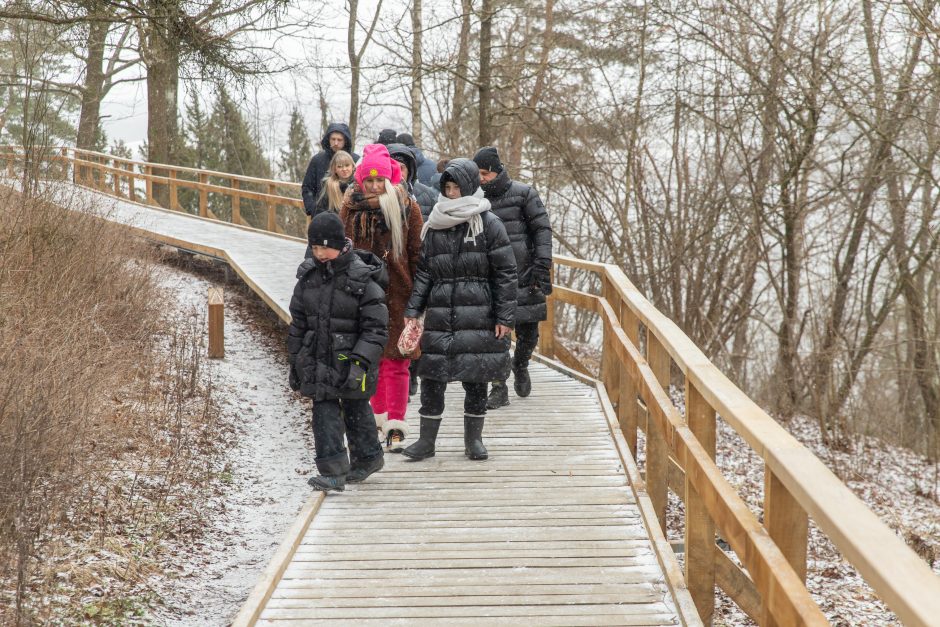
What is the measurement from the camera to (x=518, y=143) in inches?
840

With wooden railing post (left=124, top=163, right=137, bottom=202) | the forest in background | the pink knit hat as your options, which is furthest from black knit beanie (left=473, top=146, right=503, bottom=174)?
wooden railing post (left=124, top=163, right=137, bottom=202)

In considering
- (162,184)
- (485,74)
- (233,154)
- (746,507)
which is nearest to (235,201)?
(162,184)

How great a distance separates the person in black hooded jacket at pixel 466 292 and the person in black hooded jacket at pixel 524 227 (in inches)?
40.7

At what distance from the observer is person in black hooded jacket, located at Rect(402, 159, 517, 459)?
5.78 meters

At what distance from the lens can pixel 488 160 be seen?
6766 mm

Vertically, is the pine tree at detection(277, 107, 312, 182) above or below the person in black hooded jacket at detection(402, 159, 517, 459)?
above

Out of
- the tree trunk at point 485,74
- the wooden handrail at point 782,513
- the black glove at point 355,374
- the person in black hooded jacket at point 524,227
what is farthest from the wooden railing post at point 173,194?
the wooden handrail at point 782,513

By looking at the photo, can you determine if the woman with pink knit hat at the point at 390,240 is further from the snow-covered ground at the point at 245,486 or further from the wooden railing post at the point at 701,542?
the wooden railing post at the point at 701,542

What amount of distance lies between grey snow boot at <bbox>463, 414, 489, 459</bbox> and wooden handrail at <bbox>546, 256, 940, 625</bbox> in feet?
4.77

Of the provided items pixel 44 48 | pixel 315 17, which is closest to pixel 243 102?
pixel 44 48

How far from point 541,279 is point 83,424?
11.2ft

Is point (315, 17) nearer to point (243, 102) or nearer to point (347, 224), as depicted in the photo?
point (243, 102)

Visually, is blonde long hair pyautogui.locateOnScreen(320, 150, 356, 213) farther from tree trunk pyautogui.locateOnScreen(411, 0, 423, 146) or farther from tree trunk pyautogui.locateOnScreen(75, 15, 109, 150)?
tree trunk pyautogui.locateOnScreen(411, 0, 423, 146)

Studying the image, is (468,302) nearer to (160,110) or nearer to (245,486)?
(245,486)
